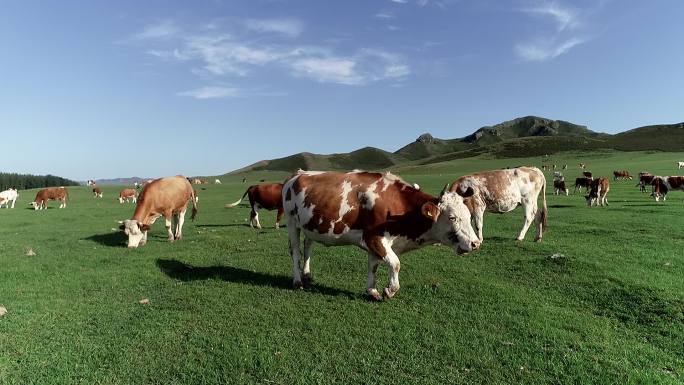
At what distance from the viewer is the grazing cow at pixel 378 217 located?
28.6ft

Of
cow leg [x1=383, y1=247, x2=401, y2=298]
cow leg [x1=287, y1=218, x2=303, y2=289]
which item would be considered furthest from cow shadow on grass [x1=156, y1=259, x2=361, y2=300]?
cow leg [x1=383, y1=247, x2=401, y2=298]

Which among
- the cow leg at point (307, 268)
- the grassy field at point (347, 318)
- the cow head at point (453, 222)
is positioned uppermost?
the cow head at point (453, 222)

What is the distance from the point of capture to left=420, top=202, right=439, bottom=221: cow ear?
852cm

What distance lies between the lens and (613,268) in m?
10.7

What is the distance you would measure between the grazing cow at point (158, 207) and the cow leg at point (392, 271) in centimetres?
1076

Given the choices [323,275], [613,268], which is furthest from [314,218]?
[613,268]

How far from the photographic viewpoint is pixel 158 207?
16594mm

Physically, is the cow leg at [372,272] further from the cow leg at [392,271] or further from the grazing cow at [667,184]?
the grazing cow at [667,184]

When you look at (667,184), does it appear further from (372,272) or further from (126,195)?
(126,195)

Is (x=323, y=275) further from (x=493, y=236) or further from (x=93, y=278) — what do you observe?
(x=493, y=236)

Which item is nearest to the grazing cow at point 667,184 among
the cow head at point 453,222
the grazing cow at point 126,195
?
the cow head at point 453,222

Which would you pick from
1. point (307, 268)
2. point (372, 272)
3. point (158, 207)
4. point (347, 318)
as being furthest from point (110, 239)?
point (347, 318)

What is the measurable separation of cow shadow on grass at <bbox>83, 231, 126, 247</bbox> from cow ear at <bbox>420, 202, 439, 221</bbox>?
523 inches

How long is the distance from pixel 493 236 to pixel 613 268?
18.7ft
